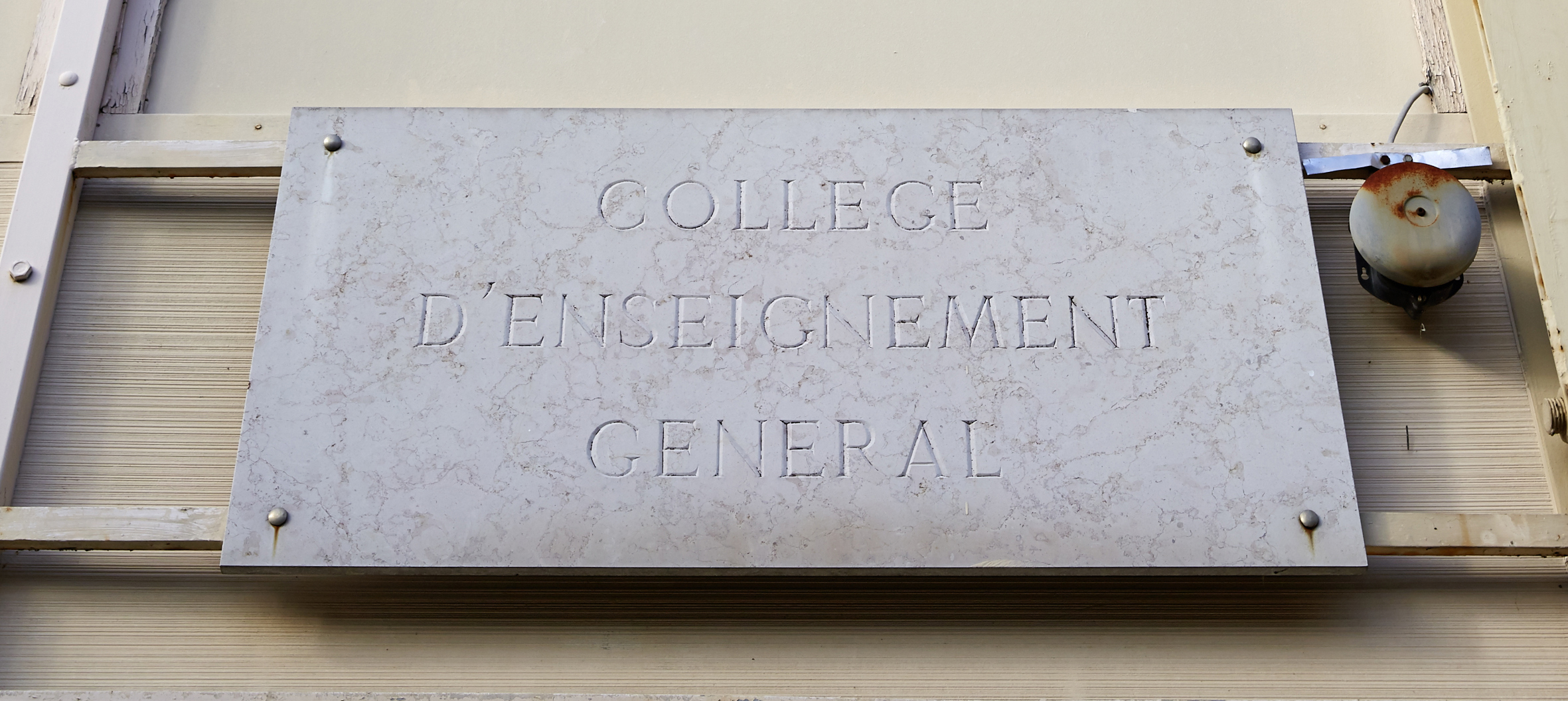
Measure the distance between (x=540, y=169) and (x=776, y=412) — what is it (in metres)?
0.96

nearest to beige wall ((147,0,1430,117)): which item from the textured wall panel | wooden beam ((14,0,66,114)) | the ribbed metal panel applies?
wooden beam ((14,0,66,114))

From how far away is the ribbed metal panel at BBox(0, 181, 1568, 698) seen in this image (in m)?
3.08

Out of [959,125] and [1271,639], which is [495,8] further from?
[1271,639]

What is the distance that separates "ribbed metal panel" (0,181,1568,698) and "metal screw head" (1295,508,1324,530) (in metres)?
0.25

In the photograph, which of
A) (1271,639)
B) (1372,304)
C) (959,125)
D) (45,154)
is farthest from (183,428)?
(1372,304)

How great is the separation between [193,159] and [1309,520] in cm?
307

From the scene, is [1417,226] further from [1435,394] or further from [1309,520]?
[1309,520]

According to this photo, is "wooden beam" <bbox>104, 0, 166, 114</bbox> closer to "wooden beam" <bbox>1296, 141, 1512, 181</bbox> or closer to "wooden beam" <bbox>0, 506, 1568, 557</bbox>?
"wooden beam" <bbox>0, 506, 1568, 557</bbox>

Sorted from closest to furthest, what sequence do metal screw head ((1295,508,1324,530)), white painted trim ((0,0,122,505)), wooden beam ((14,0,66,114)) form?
metal screw head ((1295,508,1324,530)), white painted trim ((0,0,122,505)), wooden beam ((14,0,66,114))

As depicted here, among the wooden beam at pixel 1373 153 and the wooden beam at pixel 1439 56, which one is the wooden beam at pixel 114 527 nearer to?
the wooden beam at pixel 1373 153

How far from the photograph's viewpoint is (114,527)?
308cm

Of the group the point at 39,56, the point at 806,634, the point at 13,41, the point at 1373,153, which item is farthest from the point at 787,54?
the point at 13,41

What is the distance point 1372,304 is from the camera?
3.55 meters

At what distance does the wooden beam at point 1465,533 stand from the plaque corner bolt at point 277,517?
2552mm
